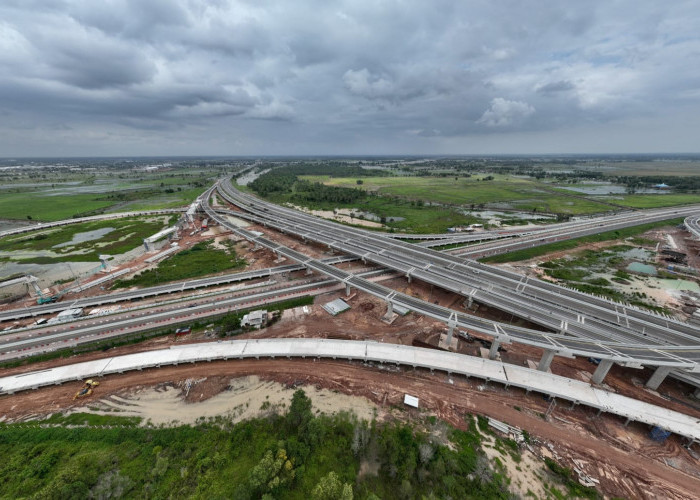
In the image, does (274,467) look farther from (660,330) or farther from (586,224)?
(586,224)

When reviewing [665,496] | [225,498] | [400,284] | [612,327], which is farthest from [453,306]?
[225,498]

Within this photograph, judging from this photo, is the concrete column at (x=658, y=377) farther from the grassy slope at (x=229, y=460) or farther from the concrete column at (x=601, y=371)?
the grassy slope at (x=229, y=460)

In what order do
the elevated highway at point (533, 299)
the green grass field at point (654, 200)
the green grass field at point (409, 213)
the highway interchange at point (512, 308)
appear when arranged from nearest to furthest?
the highway interchange at point (512, 308), the elevated highway at point (533, 299), the green grass field at point (409, 213), the green grass field at point (654, 200)

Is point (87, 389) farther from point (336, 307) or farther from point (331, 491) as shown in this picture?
point (336, 307)

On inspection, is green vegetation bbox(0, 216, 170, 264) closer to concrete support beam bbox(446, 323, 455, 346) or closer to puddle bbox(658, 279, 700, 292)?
concrete support beam bbox(446, 323, 455, 346)

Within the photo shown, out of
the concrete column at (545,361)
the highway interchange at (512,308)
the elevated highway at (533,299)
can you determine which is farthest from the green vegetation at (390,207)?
the concrete column at (545,361)
